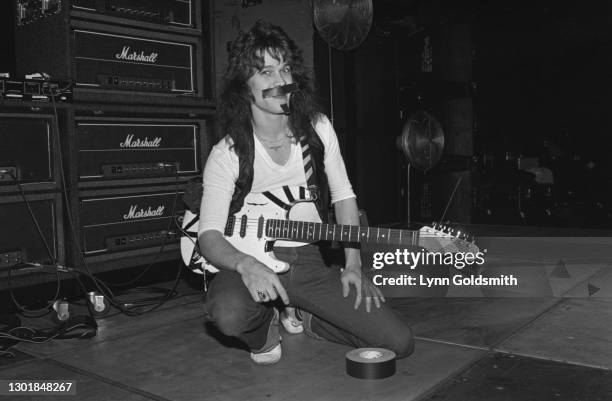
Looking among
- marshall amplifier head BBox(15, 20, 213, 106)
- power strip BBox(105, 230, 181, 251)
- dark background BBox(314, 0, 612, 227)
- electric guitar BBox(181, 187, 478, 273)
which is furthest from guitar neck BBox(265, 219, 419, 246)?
dark background BBox(314, 0, 612, 227)

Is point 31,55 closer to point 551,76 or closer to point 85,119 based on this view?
point 85,119

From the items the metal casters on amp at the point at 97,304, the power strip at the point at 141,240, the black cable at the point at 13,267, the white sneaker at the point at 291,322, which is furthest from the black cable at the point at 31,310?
the white sneaker at the point at 291,322

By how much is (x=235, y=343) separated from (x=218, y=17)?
2335 millimetres

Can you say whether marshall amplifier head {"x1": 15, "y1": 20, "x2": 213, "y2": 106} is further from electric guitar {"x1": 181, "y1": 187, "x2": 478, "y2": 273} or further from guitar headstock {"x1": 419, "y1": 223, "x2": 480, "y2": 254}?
guitar headstock {"x1": 419, "y1": 223, "x2": 480, "y2": 254}

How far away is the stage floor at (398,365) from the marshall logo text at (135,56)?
1348 mm

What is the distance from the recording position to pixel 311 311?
2289 millimetres

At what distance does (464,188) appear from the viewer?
5.16 m

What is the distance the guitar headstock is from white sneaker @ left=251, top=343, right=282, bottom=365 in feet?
2.15

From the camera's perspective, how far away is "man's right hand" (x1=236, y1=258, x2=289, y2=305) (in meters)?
1.93

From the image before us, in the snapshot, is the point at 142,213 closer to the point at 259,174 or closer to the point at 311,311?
the point at 259,174

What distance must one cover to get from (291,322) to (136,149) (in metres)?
1.37

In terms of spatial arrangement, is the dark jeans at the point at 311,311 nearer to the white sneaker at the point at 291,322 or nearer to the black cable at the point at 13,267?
the white sneaker at the point at 291,322

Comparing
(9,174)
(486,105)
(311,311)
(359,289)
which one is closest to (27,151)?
(9,174)

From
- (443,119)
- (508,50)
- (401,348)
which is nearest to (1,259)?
(401,348)
